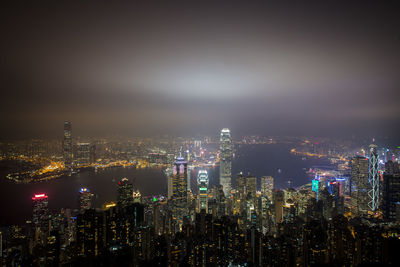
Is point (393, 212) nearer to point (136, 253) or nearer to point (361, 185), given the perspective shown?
point (361, 185)

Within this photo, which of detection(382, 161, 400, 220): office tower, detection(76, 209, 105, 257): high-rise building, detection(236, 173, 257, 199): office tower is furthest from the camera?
detection(236, 173, 257, 199): office tower

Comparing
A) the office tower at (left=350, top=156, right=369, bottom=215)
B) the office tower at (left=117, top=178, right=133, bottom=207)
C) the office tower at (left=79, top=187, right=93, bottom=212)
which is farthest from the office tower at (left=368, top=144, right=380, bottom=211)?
the office tower at (left=79, top=187, right=93, bottom=212)

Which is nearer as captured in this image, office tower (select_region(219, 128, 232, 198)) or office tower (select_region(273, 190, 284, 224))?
office tower (select_region(273, 190, 284, 224))

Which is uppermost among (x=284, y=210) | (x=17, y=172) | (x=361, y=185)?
(x=17, y=172)

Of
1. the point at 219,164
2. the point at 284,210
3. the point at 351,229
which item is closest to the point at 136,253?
the point at 351,229

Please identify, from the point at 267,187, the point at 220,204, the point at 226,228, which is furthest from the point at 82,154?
the point at 267,187

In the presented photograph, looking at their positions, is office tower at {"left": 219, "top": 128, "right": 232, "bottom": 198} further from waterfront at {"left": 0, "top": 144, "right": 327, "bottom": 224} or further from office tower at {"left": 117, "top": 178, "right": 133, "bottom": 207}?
office tower at {"left": 117, "top": 178, "right": 133, "bottom": 207}
